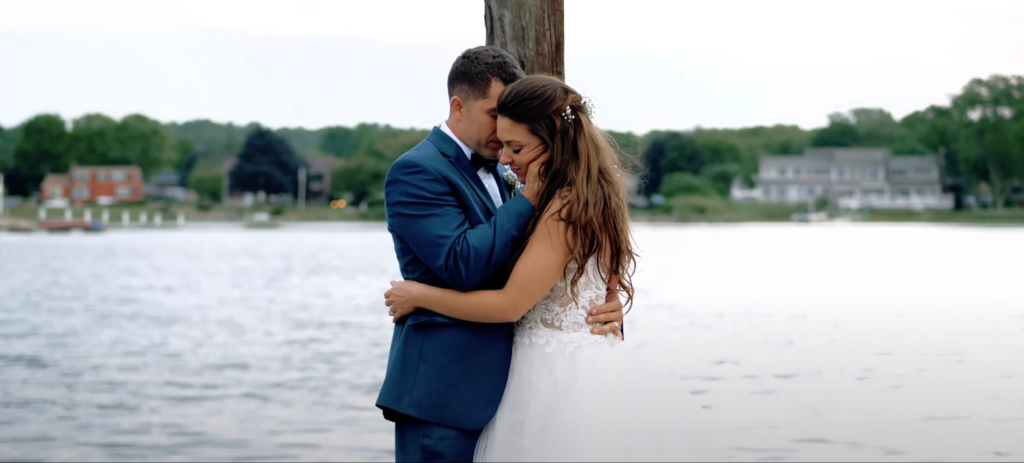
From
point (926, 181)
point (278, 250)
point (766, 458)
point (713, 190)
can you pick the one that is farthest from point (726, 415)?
point (926, 181)

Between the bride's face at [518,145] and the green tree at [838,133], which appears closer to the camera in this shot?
the bride's face at [518,145]

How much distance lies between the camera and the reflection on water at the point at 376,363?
8781mm

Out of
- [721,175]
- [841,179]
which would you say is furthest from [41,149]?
[841,179]

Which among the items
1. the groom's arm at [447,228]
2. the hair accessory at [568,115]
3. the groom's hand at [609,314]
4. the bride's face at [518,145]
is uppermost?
the hair accessory at [568,115]

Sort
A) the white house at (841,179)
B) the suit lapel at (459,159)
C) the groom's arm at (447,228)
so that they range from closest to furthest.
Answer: the groom's arm at (447,228) → the suit lapel at (459,159) → the white house at (841,179)

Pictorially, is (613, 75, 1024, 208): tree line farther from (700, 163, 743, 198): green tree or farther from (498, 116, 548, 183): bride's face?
(498, 116, 548, 183): bride's face

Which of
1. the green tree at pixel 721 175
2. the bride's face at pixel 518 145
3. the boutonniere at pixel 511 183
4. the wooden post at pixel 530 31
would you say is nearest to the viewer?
the bride's face at pixel 518 145

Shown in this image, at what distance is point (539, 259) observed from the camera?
113 inches

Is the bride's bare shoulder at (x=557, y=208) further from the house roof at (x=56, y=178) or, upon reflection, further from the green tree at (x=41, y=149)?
the green tree at (x=41, y=149)

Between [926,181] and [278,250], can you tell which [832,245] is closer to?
[278,250]

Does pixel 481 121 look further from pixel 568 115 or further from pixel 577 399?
pixel 577 399

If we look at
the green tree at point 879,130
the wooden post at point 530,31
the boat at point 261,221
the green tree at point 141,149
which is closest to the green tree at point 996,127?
the green tree at point 879,130

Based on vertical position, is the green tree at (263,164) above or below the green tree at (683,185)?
above

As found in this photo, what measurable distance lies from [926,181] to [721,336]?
9195 cm
